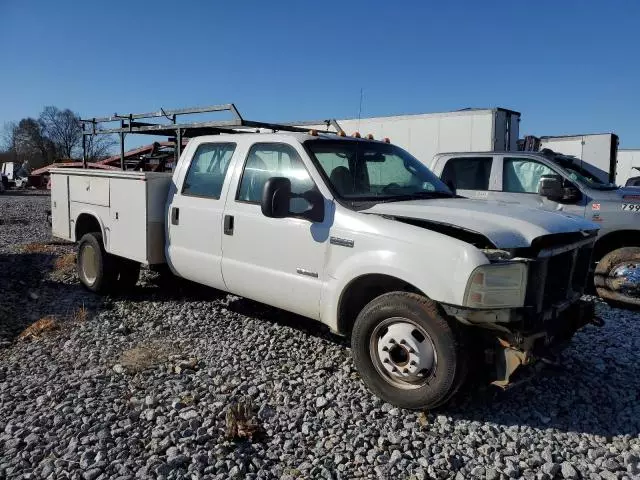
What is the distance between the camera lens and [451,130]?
1140cm

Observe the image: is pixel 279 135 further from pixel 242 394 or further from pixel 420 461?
pixel 420 461

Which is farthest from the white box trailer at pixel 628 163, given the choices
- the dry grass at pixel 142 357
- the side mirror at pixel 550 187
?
the dry grass at pixel 142 357

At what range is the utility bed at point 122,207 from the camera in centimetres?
572

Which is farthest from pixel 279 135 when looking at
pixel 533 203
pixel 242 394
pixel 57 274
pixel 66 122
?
pixel 66 122

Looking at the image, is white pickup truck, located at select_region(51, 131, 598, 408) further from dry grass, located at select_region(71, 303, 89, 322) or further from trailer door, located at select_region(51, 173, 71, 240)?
trailer door, located at select_region(51, 173, 71, 240)

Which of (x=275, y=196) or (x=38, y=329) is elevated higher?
(x=275, y=196)

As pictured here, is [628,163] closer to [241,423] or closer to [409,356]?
[409,356]

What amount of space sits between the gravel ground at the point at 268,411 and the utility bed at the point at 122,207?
820 millimetres

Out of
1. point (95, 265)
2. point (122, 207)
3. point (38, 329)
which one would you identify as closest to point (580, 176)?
point (122, 207)

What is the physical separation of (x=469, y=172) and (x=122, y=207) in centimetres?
492

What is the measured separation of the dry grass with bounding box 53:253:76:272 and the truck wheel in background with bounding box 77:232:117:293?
1.54m

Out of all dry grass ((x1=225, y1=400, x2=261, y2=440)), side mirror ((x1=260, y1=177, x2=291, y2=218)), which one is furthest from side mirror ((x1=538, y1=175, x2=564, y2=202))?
dry grass ((x1=225, y1=400, x2=261, y2=440))

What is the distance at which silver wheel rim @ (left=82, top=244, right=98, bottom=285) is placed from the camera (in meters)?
6.58

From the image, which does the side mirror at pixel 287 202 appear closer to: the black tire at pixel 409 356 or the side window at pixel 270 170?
the side window at pixel 270 170
